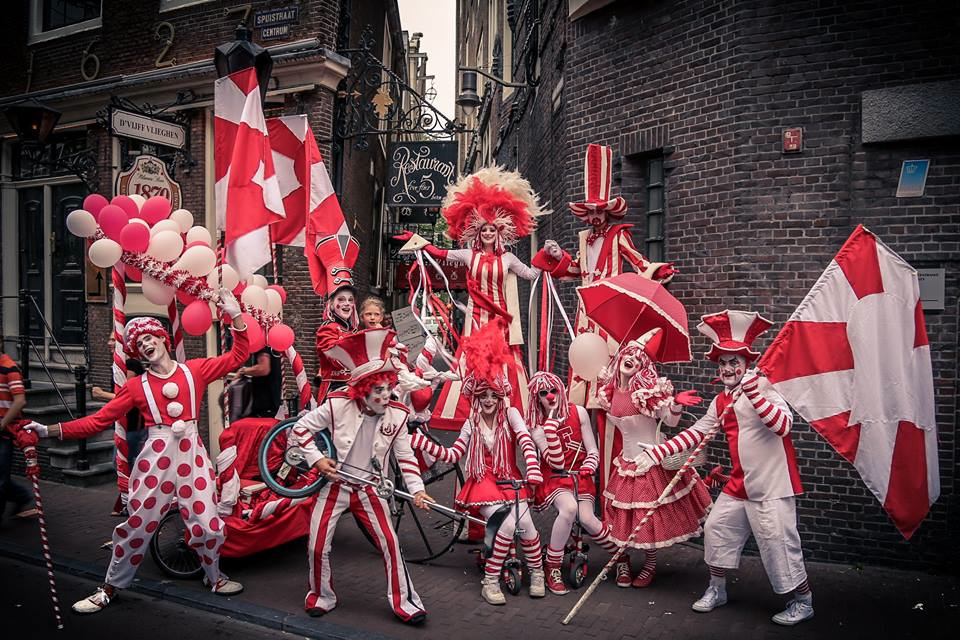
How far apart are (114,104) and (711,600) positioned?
885 cm

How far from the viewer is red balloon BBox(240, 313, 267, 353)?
557 centimetres

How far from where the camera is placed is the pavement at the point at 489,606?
468 cm

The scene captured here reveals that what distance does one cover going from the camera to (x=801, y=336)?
4.59m

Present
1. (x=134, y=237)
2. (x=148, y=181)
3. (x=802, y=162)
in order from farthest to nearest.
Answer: (x=148, y=181), (x=802, y=162), (x=134, y=237)

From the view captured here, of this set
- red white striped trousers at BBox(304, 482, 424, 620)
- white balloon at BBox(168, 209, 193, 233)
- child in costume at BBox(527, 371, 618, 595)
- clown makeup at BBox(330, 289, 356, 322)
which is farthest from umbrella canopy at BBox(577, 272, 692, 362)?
white balloon at BBox(168, 209, 193, 233)

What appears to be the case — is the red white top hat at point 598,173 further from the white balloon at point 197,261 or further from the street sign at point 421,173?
the street sign at point 421,173

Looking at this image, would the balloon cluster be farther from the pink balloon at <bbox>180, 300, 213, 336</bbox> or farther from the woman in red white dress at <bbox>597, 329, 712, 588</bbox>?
the woman in red white dress at <bbox>597, 329, 712, 588</bbox>

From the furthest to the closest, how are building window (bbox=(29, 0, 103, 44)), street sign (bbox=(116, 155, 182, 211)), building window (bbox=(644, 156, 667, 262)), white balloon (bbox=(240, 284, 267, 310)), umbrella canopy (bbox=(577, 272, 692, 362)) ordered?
building window (bbox=(29, 0, 103, 44)) → street sign (bbox=(116, 155, 182, 211)) → building window (bbox=(644, 156, 667, 262)) → white balloon (bbox=(240, 284, 267, 310)) → umbrella canopy (bbox=(577, 272, 692, 362))

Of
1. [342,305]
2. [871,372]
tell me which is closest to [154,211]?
[342,305]

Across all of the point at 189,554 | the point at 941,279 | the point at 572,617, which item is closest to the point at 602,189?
the point at 941,279

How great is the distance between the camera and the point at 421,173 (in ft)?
32.8

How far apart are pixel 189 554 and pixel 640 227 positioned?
5.43 m

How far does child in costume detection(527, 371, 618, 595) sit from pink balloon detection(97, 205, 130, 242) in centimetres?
354

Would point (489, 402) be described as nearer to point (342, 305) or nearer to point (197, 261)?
point (342, 305)
